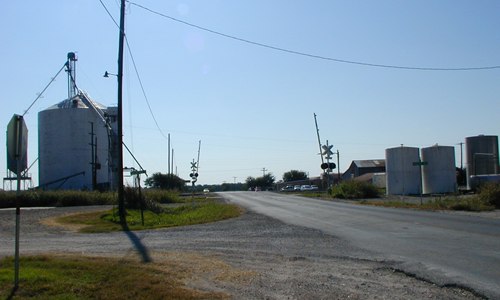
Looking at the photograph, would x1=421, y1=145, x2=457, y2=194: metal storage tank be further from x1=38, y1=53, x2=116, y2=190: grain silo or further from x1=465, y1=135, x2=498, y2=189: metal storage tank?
x1=38, y1=53, x2=116, y2=190: grain silo

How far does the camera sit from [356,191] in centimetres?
4688

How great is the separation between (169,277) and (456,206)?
22.0 m

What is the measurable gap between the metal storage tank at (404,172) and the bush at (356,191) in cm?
378

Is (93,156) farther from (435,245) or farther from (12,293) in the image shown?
(12,293)

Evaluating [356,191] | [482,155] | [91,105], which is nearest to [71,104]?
[91,105]

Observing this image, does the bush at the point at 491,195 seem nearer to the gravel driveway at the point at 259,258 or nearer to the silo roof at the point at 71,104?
the gravel driveway at the point at 259,258

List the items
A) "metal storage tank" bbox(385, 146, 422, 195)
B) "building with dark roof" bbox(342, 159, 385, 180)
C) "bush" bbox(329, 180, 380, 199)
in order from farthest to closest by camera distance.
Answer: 1. "building with dark roof" bbox(342, 159, 385, 180)
2. "metal storage tank" bbox(385, 146, 422, 195)
3. "bush" bbox(329, 180, 380, 199)

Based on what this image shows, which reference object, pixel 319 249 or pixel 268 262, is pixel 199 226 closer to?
pixel 319 249

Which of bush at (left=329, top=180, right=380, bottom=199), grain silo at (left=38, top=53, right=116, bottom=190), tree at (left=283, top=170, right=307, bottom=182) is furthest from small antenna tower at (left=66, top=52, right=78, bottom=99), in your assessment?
tree at (left=283, top=170, right=307, bottom=182)

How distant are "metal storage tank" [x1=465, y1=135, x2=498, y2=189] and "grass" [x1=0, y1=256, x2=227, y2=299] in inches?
2196

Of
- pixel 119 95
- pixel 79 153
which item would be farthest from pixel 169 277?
pixel 79 153

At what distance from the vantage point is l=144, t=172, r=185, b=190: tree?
87.7 metres

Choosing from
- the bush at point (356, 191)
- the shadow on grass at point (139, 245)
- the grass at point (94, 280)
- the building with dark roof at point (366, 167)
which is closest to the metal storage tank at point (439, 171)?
the bush at point (356, 191)

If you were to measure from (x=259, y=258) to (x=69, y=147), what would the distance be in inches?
2279
